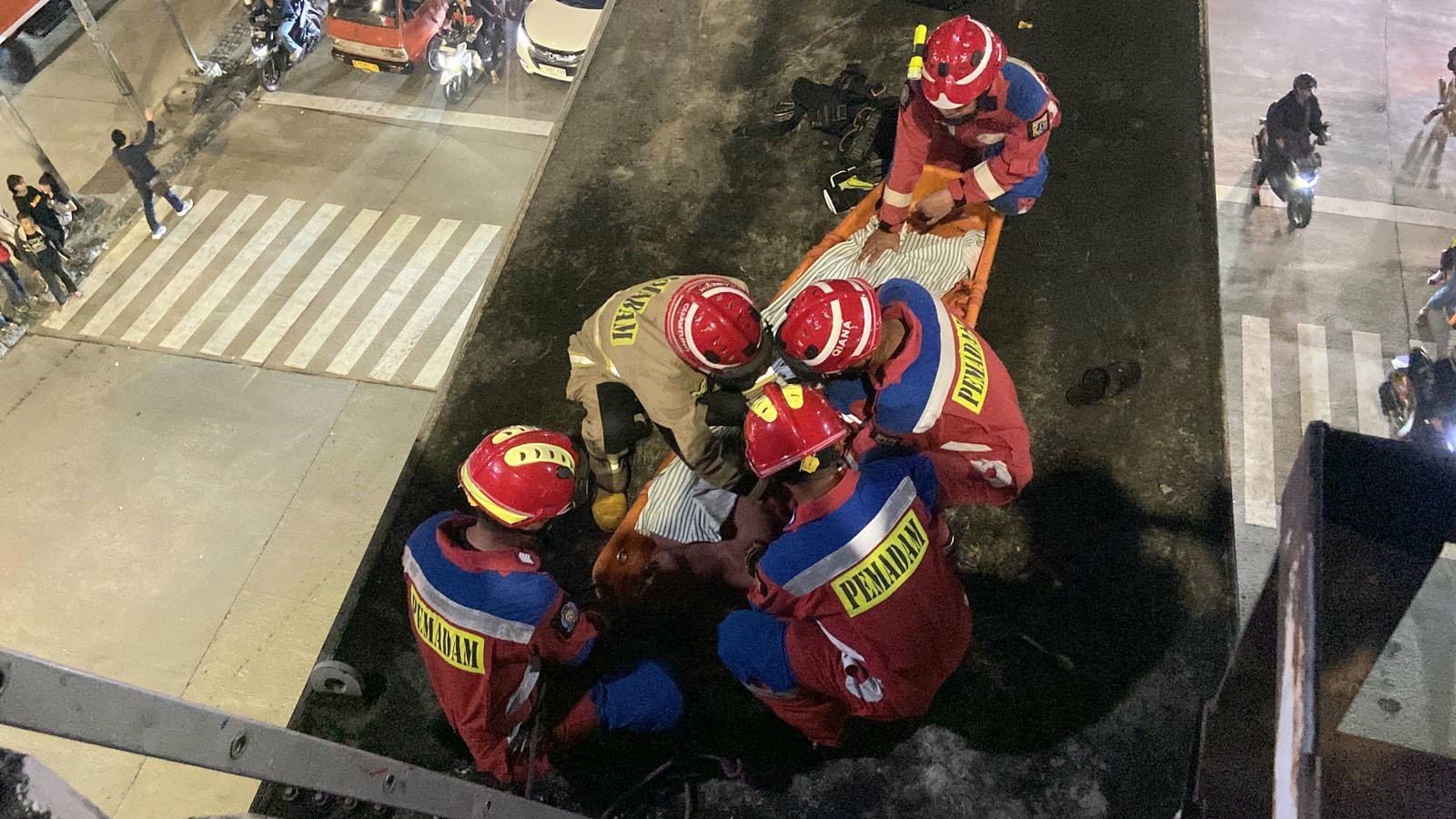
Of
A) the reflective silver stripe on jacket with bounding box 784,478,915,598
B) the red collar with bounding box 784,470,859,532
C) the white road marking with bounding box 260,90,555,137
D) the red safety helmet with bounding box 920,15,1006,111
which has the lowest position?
the white road marking with bounding box 260,90,555,137

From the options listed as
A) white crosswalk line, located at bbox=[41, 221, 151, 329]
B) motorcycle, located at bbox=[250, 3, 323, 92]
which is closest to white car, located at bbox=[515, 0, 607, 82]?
motorcycle, located at bbox=[250, 3, 323, 92]

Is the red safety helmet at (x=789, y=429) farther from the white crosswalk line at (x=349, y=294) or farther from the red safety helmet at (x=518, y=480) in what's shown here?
the white crosswalk line at (x=349, y=294)

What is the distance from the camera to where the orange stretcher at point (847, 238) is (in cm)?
427

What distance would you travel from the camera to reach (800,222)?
5.89m

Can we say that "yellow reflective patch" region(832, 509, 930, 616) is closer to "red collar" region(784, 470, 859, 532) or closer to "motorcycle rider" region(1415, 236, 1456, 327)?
"red collar" region(784, 470, 859, 532)

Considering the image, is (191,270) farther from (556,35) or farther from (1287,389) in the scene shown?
(1287,389)

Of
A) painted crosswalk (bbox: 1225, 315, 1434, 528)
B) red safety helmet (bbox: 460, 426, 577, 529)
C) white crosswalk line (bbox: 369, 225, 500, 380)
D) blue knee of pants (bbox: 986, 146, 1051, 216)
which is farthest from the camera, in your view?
white crosswalk line (bbox: 369, 225, 500, 380)

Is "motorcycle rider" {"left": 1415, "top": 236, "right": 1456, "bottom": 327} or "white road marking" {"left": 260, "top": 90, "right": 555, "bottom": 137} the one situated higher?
"white road marking" {"left": 260, "top": 90, "right": 555, "bottom": 137}

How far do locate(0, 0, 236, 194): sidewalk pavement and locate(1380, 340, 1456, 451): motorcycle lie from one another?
13.2 metres

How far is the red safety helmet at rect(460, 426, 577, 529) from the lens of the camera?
339 centimetres

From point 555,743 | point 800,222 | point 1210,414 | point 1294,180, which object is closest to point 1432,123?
point 1294,180

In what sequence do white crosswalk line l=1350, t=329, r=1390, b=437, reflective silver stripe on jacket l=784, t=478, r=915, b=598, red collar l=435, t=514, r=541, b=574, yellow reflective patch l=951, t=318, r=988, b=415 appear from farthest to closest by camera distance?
white crosswalk line l=1350, t=329, r=1390, b=437, yellow reflective patch l=951, t=318, r=988, b=415, red collar l=435, t=514, r=541, b=574, reflective silver stripe on jacket l=784, t=478, r=915, b=598

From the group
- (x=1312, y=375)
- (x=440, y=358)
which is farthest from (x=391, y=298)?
(x=1312, y=375)

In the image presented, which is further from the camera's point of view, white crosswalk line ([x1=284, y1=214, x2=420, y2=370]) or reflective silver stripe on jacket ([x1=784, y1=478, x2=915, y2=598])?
white crosswalk line ([x1=284, y1=214, x2=420, y2=370])
